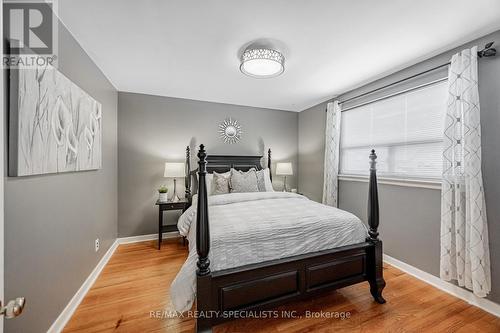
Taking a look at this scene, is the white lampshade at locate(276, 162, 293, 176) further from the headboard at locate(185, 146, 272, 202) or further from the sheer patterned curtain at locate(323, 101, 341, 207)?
the sheer patterned curtain at locate(323, 101, 341, 207)

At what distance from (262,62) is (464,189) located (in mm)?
2248

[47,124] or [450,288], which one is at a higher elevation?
[47,124]

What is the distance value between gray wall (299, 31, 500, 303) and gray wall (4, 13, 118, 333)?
11.2 feet

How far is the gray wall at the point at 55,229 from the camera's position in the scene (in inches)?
47.5

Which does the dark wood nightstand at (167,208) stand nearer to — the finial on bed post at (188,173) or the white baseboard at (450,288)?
the finial on bed post at (188,173)

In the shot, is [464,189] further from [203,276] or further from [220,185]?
[220,185]

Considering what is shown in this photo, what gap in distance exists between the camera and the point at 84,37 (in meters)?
1.92

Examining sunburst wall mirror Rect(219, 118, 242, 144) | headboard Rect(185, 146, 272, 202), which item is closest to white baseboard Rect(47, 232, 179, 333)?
headboard Rect(185, 146, 272, 202)

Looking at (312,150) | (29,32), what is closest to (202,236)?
(29,32)

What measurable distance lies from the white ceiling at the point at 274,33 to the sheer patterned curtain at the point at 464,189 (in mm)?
447

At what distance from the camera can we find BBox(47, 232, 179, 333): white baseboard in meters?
1.62

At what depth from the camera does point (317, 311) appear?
186 centimetres

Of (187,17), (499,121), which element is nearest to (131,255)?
(187,17)

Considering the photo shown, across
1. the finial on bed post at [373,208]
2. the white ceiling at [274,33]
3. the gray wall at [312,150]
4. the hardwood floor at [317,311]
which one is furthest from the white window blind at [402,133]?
the hardwood floor at [317,311]
